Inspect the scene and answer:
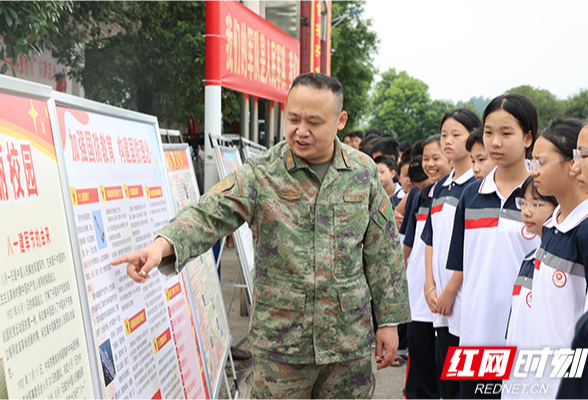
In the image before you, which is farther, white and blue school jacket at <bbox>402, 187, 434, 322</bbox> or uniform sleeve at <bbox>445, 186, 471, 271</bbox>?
white and blue school jacket at <bbox>402, 187, 434, 322</bbox>

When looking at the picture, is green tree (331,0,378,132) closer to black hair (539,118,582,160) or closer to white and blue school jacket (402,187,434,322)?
white and blue school jacket (402,187,434,322)

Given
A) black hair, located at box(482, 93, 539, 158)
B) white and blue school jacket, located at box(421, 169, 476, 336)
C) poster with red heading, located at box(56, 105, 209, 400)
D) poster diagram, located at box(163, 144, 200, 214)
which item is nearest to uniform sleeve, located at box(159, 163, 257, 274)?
poster with red heading, located at box(56, 105, 209, 400)

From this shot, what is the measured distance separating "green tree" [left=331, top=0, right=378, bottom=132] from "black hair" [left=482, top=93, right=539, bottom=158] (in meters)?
24.4

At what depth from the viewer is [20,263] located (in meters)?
1.12

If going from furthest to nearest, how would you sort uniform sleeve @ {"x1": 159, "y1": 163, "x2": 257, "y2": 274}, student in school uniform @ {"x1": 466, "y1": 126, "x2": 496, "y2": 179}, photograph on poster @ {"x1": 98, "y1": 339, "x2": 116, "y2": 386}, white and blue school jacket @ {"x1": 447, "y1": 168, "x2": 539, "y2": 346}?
student in school uniform @ {"x1": 466, "y1": 126, "x2": 496, "y2": 179}
white and blue school jacket @ {"x1": 447, "y1": 168, "x2": 539, "y2": 346}
uniform sleeve @ {"x1": 159, "y1": 163, "x2": 257, "y2": 274}
photograph on poster @ {"x1": 98, "y1": 339, "x2": 116, "y2": 386}

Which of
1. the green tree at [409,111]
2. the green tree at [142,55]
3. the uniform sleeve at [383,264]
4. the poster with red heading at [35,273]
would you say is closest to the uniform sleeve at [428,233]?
the uniform sleeve at [383,264]

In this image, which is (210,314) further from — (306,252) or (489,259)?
(489,259)

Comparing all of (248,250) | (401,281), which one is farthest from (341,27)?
(401,281)

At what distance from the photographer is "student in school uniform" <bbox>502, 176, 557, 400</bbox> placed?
221 cm

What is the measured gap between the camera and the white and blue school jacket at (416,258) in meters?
3.51

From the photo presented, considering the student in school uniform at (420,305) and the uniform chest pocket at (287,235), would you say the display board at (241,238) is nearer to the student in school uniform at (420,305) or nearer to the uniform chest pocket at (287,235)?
the student in school uniform at (420,305)

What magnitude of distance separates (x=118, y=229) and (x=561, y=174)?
5.51 feet

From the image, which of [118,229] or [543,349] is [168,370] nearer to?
[118,229]

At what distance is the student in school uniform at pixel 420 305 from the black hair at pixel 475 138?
0.55 m
